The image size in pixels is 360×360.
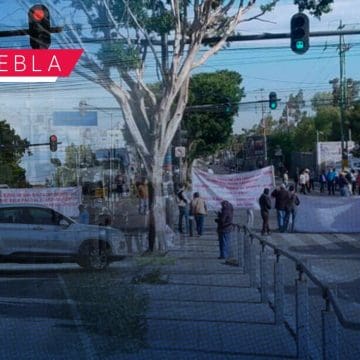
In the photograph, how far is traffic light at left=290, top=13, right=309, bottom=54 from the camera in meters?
15.8

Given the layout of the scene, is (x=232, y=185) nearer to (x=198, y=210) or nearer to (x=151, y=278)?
(x=198, y=210)

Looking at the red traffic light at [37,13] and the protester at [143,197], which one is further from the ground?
the red traffic light at [37,13]

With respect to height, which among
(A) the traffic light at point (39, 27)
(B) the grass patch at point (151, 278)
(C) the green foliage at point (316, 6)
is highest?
(C) the green foliage at point (316, 6)

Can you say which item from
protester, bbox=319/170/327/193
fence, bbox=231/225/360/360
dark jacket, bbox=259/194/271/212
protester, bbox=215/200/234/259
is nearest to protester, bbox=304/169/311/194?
protester, bbox=319/170/327/193

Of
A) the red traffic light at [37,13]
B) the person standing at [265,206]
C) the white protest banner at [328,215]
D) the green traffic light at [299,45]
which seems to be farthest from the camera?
the white protest banner at [328,215]

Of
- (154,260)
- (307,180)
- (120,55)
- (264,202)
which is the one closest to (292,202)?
(307,180)

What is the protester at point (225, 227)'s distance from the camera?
58.6 ft

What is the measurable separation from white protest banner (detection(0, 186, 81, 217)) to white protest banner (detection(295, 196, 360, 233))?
515 inches

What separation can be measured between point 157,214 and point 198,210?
18.0ft

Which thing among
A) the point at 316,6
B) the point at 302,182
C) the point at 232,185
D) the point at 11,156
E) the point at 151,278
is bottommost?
the point at 151,278

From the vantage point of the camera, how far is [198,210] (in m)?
21.2

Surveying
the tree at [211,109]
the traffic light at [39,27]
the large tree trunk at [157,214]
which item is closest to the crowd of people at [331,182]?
the tree at [211,109]

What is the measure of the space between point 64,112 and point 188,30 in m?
2.46

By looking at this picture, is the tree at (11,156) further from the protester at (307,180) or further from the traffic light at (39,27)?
the protester at (307,180)
